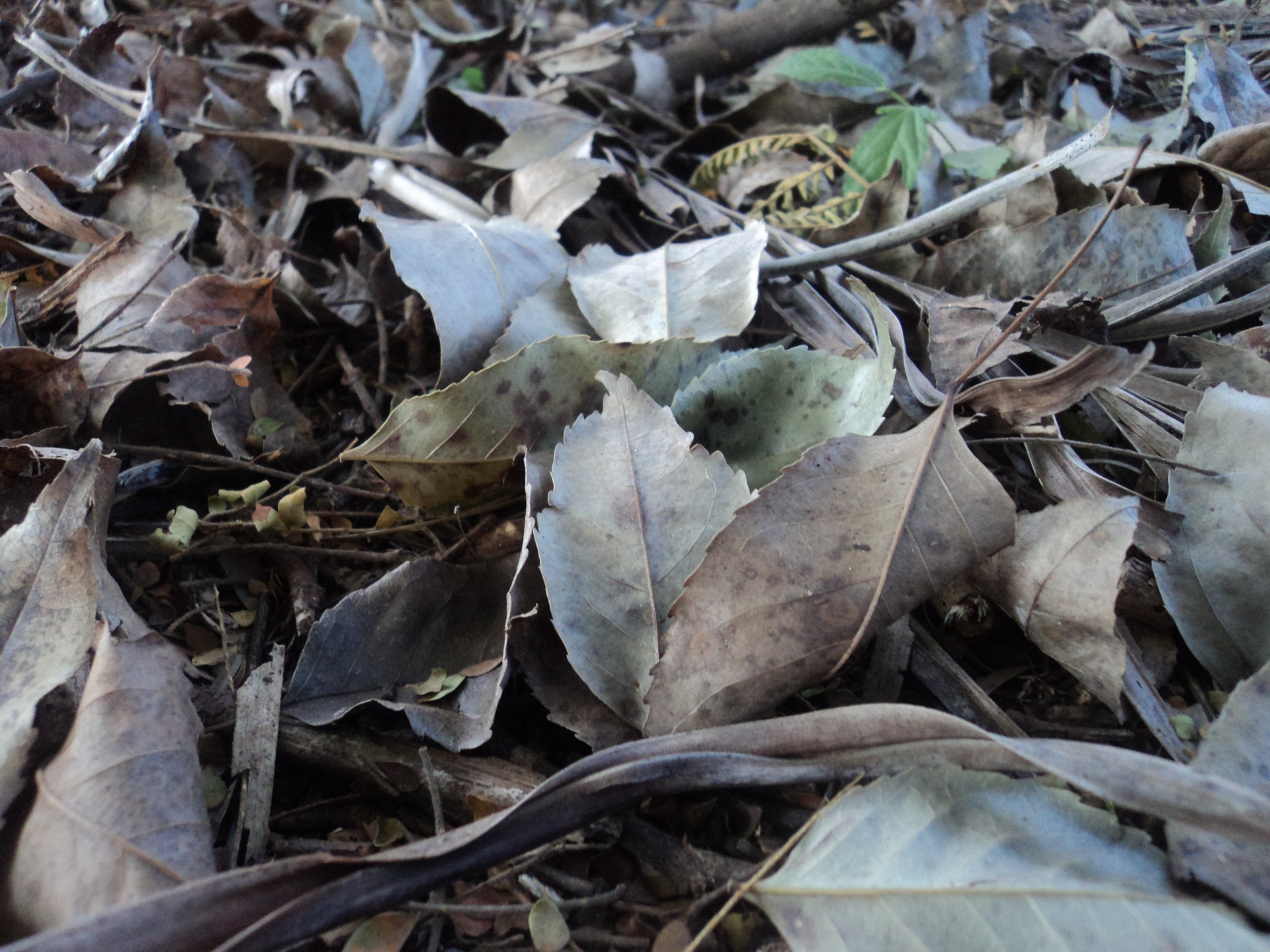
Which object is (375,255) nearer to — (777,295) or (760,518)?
(777,295)

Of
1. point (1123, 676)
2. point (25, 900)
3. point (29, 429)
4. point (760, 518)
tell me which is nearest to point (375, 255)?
point (29, 429)

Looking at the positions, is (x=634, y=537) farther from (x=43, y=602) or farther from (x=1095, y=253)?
(x=1095, y=253)

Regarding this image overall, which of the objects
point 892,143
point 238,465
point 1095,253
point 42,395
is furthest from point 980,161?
point 42,395

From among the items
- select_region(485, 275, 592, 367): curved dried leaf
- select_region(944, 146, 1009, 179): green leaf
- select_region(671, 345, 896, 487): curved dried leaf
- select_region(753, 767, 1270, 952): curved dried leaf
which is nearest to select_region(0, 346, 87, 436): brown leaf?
select_region(485, 275, 592, 367): curved dried leaf

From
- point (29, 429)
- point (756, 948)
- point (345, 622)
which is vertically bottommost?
point (756, 948)

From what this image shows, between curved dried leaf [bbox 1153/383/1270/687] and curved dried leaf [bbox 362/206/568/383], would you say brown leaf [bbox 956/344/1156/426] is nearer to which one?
curved dried leaf [bbox 1153/383/1270/687]

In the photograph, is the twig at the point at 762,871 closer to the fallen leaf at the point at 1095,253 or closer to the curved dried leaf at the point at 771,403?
the curved dried leaf at the point at 771,403
